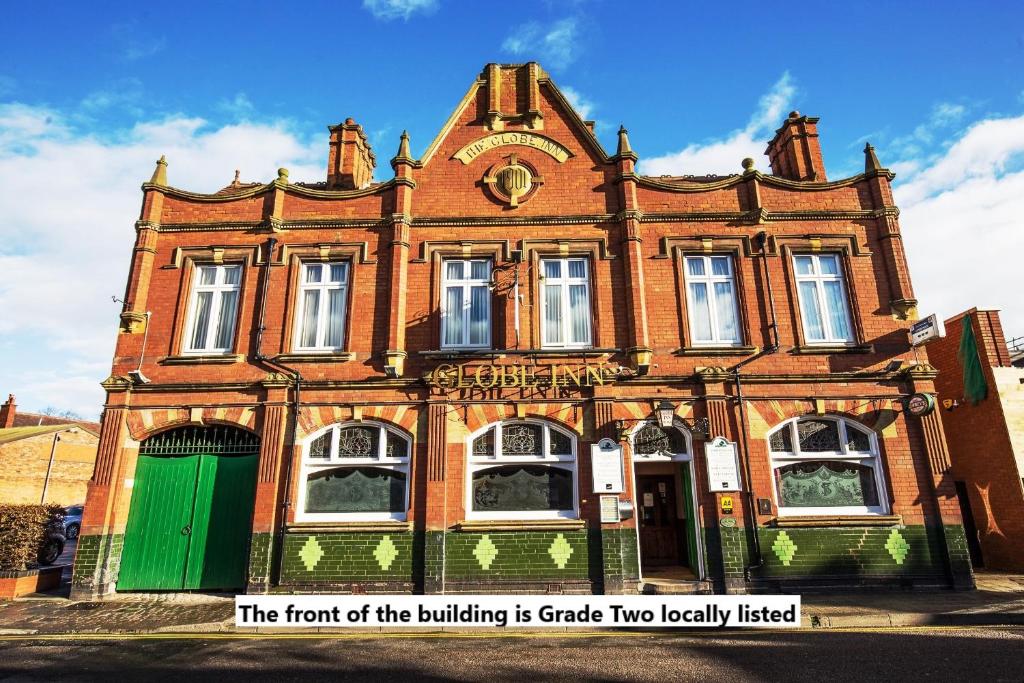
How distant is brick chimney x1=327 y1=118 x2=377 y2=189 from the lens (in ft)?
50.5

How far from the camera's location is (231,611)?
10.2 metres

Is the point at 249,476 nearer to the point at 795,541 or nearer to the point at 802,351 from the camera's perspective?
the point at 795,541

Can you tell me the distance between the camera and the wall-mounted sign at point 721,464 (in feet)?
37.1

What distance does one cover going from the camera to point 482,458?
38.7 ft

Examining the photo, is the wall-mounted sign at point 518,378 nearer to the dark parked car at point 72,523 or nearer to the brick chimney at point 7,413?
the dark parked car at point 72,523

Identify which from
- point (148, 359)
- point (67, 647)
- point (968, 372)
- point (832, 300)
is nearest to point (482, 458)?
point (67, 647)

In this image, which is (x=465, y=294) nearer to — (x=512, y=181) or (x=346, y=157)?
(x=512, y=181)

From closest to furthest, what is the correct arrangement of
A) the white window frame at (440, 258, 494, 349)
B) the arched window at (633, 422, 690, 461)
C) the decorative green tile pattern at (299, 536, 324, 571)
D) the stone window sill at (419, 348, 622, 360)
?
the decorative green tile pattern at (299, 536, 324, 571) → the arched window at (633, 422, 690, 461) → the stone window sill at (419, 348, 622, 360) → the white window frame at (440, 258, 494, 349)

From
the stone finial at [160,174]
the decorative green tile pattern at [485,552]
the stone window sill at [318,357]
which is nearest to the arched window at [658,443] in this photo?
the decorative green tile pattern at [485,552]

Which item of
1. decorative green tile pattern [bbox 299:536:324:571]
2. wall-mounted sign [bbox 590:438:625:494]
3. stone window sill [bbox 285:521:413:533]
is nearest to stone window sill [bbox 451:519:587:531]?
wall-mounted sign [bbox 590:438:625:494]

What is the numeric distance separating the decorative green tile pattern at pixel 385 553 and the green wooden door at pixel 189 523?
2.90 meters

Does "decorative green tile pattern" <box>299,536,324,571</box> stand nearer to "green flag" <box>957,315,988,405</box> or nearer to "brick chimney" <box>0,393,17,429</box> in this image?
"green flag" <box>957,315,988,405</box>

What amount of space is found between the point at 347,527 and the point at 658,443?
22.7 ft

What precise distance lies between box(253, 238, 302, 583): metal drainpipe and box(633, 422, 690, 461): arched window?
752 centimetres
